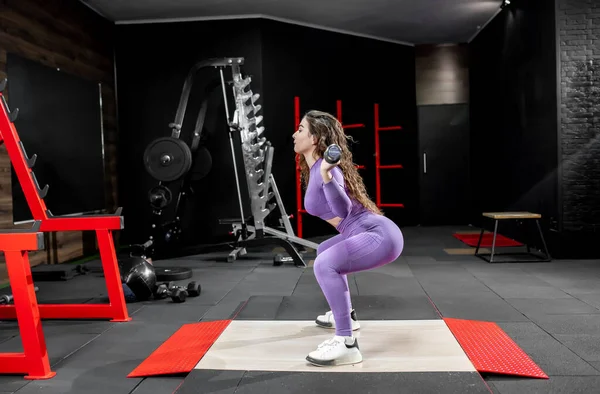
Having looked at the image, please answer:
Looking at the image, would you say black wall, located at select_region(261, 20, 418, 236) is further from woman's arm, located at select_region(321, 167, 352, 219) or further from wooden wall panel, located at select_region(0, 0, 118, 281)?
woman's arm, located at select_region(321, 167, 352, 219)

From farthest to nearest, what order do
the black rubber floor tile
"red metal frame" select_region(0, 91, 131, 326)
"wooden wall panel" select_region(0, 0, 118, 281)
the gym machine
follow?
the gym machine < "wooden wall panel" select_region(0, 0, 118, 281) < "red metal frame" select_region(0, 91, 131, 326) < the black rubber floor tile

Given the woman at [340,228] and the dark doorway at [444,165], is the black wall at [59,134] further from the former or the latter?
the dark doorway at [444,165]

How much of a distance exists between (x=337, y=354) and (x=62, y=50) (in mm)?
5114

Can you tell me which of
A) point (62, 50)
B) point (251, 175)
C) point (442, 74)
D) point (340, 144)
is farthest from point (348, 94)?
point (340, 144)

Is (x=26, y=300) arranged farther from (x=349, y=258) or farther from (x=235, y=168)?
(x=235, y=168)

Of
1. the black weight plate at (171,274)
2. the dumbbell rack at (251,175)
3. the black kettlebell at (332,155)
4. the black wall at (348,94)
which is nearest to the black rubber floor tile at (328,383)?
the black kettlebell at (332,155)

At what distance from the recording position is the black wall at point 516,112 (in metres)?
5.73

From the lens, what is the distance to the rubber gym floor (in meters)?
2.26

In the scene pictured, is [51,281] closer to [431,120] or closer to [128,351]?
[128,351]

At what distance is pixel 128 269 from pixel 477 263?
10.6 ft

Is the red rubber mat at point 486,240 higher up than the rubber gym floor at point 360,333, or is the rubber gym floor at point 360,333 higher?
the rubber gym floor at point 360,333

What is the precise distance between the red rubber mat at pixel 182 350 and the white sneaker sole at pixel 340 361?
1.71 feet

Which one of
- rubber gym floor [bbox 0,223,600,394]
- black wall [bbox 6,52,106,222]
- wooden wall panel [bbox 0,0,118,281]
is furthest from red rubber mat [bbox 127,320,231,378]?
black wall [bbox 6,52,106,222]

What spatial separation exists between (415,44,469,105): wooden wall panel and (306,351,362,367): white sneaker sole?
7618mm
